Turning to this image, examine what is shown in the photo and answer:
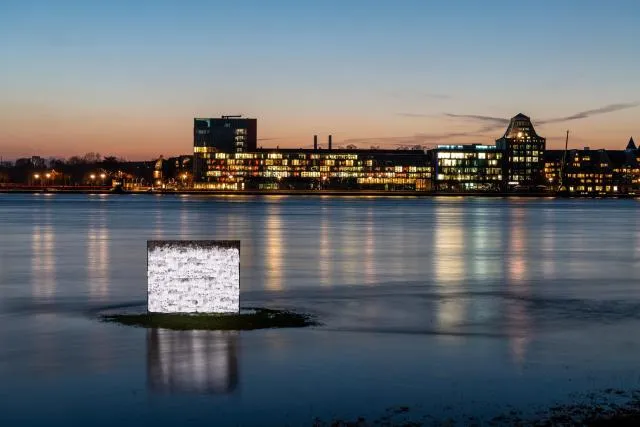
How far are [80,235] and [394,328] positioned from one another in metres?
44.7

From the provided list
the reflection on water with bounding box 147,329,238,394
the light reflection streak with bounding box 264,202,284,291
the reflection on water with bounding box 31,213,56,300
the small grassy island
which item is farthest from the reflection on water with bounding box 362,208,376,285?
the reflection on water with bounding box 147,329,238,394

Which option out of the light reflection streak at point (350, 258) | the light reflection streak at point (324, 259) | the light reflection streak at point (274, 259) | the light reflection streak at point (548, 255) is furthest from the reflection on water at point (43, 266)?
the light reflection streak at point (548, 255)

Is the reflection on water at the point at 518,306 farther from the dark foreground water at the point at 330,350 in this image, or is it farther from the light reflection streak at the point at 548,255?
the light reflection streak at the point at 548,255

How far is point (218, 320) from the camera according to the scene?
1842 cm

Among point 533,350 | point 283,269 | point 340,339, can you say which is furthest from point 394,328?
point 283,269

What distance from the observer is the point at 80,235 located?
2381 inches

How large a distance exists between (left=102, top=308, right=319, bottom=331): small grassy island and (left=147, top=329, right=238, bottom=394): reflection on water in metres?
0.47

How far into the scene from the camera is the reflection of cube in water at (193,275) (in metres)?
17.6

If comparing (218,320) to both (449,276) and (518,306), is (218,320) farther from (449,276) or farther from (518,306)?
(449,276)

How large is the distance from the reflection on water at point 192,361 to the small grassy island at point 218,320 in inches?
18.7

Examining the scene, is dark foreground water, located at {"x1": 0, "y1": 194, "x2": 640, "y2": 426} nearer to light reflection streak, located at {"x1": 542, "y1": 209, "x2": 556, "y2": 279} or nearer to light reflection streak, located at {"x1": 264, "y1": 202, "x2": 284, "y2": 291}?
light reflection streak, located at {"x1": 264, "y1": 202, "x2": 284, "y2": 291}

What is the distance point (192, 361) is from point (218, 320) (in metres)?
3.51

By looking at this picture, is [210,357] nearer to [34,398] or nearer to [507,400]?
[34,398]

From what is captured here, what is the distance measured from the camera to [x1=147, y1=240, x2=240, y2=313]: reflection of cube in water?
57.9 feet
